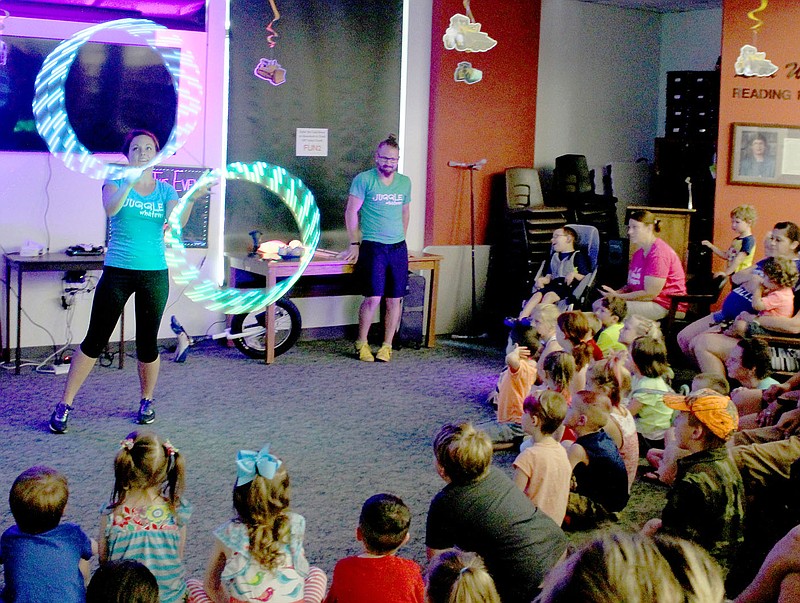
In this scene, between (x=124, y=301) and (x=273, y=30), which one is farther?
(x=273, y=30)

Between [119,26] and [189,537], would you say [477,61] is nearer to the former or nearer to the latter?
[119,26]

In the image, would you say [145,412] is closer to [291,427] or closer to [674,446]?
[291,427]

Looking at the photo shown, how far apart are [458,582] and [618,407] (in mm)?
2644

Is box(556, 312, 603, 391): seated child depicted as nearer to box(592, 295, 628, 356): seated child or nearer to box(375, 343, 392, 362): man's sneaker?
box(592, 295, 628, 356): seated child

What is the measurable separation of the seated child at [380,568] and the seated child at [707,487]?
0.91 meters

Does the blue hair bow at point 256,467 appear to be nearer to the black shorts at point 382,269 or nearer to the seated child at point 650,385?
the seated child at point 650,385

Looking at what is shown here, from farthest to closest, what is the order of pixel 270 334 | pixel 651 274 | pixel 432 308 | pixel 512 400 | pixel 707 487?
pixel 432 308, pixel 270 334, pixel 651 274, pixel 512 400, pixel 707 487

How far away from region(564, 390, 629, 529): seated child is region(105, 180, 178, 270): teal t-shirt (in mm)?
2441

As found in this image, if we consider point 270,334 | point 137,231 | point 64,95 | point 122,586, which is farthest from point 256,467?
point 64,95

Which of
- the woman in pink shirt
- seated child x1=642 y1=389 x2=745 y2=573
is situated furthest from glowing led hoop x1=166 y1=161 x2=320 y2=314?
seated child x1=642 y1=389 x2=745 y2=573

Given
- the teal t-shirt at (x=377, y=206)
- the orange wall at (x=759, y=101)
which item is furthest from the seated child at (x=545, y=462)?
the orange wall at (x=759, y=101)

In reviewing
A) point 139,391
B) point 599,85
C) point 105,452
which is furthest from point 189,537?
point 599,85

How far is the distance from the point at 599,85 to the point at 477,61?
1941mm

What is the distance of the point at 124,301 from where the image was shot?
534 centimetres
